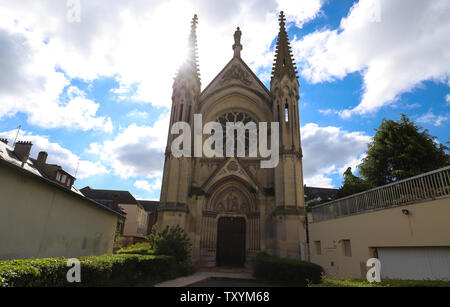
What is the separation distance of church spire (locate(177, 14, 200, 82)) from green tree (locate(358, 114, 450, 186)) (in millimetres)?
16637

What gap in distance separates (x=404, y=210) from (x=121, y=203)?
136 feet

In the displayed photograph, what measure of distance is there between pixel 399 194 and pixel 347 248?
11.9 feet

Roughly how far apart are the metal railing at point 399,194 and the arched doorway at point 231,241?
662 centimetres

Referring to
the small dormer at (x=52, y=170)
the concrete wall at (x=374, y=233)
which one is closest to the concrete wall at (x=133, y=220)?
the small dormer at (x=52, y=170)

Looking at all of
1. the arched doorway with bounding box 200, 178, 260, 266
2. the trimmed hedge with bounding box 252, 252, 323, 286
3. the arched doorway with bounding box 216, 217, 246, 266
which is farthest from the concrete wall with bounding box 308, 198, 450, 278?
the arched doorway with bounding box 216, 217, 246, 266

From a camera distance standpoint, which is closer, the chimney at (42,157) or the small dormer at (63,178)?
the small dormer at (63,178)

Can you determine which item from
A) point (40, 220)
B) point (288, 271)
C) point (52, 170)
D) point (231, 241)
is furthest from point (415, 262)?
point (52, 170)

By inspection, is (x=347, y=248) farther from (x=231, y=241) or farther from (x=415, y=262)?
(x=231, y=241)

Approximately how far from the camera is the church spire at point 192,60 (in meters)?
19.7

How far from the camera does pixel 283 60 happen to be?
65.6ft

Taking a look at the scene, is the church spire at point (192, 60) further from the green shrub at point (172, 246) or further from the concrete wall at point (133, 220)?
the concrete wall at point (133, 220)

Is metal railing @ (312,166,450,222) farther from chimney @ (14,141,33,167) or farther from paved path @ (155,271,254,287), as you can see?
chimney @ (14,141,33,167)
